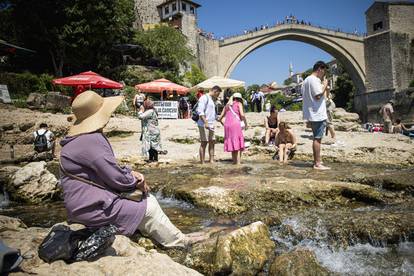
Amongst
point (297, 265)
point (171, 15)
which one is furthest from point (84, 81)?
point (171, 15)

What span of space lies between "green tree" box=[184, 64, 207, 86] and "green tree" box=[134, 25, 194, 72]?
51.2 inches

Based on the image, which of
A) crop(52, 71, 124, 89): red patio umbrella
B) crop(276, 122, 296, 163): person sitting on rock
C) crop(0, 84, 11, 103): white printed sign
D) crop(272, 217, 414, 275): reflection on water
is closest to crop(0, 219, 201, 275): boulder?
crop(272, 217, 414, 275): reflection on water

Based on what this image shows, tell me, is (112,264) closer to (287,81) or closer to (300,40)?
(300,40)

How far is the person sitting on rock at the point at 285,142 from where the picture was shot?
283 inches

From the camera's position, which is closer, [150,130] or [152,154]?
[150,130]

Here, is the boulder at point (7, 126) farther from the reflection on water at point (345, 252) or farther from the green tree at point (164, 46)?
the green tree at point (164, 46)

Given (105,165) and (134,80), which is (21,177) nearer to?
(105,165)

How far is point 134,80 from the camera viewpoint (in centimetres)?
2527

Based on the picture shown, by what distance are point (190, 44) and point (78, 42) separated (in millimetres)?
15916

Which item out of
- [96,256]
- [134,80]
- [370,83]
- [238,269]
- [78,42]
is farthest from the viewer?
[370,83]

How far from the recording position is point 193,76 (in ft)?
102

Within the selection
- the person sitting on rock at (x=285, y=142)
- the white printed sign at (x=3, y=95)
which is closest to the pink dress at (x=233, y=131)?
the person sitting on rock at (x=285, y=142)

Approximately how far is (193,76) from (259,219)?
28421mm

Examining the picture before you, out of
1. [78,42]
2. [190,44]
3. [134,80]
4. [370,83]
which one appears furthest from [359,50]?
[78,42]
